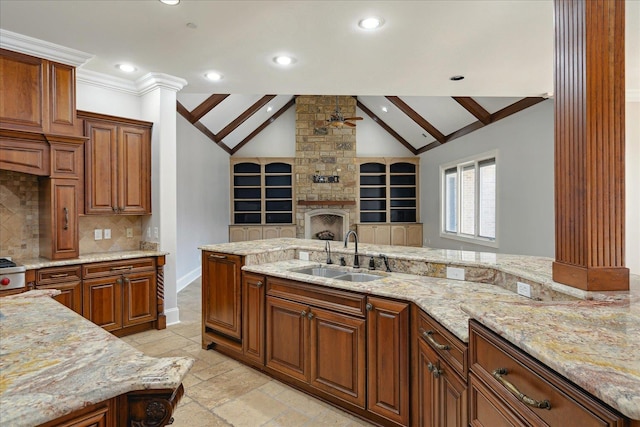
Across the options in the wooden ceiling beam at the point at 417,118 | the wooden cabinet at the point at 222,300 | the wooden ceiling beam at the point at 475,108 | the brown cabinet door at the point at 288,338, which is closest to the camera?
the brown cabinet door at the point at 288,338

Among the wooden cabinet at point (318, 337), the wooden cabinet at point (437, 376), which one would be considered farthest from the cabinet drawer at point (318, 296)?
the wooden cabinet at point (437, 376)

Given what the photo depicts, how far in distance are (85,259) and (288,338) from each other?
7.41 ft

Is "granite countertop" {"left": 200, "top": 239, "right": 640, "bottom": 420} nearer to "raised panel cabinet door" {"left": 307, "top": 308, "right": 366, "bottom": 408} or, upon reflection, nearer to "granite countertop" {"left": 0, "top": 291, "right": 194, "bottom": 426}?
"raised panel cabinet door" {"left": 307, "top": 308, "right": 366, "bottom": 408}

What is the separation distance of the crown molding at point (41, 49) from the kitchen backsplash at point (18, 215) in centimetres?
113

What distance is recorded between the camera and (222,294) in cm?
329

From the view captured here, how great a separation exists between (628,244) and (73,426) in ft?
19.8

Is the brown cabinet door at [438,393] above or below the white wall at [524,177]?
below

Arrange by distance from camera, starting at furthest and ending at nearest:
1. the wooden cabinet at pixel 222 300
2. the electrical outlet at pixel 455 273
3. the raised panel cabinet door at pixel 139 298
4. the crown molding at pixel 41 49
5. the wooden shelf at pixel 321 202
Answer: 1. the wooden shelf at pixel 321 202
2. the raised panel cabinet door at pixel 139 298
3. the wooden cabinet at pixel 222 300
4. the crown molding at pixel 41 49
5. the electrical outlet at pixel 455 273

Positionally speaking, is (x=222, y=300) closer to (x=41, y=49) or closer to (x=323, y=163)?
(x=41, y=49)

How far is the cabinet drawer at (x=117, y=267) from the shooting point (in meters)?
3.51

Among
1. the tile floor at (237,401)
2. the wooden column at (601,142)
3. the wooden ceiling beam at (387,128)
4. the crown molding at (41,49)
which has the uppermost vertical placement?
the wooden ceiling beam at (387,128)

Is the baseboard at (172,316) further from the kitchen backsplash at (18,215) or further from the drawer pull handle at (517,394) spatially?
the drawer pull handle at (517,394)

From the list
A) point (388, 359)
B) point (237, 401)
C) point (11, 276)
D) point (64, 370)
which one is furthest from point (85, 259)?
point (388, 359)

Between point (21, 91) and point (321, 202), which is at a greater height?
point (21, 91)
